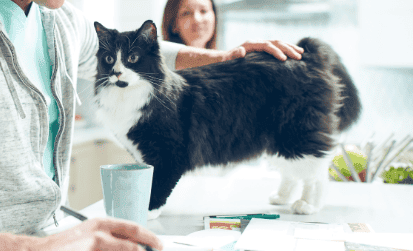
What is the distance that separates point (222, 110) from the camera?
976 mm

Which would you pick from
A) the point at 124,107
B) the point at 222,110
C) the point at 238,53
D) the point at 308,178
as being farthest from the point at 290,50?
the point at 124,107

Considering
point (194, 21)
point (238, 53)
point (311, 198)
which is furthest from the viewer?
Result: point (194, 21)

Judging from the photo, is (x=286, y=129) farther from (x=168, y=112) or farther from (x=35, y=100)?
(x=35, y=100)

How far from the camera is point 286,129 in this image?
96 cm

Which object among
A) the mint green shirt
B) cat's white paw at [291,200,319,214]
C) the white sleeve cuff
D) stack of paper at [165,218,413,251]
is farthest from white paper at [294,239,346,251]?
the white sleeve cuff

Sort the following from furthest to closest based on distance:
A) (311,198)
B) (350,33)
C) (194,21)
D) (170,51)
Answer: (350,33) → (194,21) → (170,51) → (311,198)

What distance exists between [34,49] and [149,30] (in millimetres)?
279

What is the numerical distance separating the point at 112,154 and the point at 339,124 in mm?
2197

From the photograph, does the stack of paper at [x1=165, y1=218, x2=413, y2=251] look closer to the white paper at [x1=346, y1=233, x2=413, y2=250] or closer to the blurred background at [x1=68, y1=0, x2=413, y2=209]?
the white paper at [x1=346, y1=233, x2=413, y2=250]

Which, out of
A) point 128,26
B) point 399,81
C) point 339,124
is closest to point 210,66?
point 339,124

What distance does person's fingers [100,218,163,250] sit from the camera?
396mm

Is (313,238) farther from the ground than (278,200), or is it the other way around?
(313,238)

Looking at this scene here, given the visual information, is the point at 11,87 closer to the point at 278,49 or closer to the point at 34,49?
the point at 34,49

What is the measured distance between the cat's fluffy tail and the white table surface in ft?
0.75
